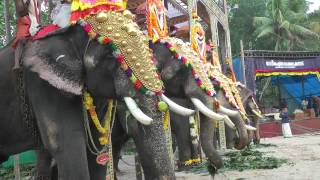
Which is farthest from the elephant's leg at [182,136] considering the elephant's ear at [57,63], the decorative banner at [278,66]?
the decorative banner at [278,66]

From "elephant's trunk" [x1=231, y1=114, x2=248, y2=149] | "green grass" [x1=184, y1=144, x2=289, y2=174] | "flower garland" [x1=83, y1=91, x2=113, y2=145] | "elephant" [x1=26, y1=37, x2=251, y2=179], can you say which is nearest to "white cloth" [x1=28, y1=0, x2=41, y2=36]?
"flower garland" [x1=83, y1=91, x2=113, y2=145]

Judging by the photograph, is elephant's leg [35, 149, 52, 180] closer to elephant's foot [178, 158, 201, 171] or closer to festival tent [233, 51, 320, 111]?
elephant's foot [178, 158, 201, 171]

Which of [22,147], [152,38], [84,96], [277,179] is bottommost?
[277,179]

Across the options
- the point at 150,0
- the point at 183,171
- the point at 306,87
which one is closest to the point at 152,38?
the point at 150,0

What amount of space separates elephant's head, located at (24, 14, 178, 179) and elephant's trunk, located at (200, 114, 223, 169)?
8.56ft

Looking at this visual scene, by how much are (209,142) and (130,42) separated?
298 centimetres

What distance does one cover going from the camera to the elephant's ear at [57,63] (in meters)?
3.57

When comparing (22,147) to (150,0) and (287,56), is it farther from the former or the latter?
(287,56)

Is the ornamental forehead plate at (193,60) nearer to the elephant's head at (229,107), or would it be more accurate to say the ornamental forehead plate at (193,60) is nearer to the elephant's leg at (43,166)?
the elephant's head at (229,107)

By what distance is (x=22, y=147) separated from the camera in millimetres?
4133

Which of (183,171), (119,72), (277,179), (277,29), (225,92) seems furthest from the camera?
(277,29)

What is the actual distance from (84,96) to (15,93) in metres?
0.61

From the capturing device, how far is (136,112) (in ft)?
11.2

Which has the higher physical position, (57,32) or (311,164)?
(57,32)
